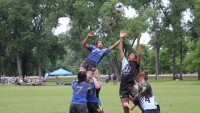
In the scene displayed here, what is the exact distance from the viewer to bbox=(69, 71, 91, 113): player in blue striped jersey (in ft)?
33.7

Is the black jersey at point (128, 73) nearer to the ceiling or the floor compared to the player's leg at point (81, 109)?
nearer to the ceiling

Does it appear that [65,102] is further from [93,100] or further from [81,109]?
[81,109]

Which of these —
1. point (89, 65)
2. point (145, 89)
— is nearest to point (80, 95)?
point (145, 89)

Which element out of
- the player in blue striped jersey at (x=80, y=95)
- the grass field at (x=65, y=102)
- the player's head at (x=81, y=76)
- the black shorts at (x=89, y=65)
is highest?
the black shorts at (x=89, y=65)

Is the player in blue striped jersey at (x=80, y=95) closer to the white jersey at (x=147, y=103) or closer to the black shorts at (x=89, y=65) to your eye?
the white jersey at (x=147, y=103)

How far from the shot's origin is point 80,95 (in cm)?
1038

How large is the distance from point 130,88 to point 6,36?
7001 cm

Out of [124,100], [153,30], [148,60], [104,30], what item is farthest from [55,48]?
[124,100]

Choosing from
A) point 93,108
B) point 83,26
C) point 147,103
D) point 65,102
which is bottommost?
point 65,102

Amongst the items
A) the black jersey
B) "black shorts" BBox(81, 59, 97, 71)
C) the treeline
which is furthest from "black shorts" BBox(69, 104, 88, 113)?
the treeline

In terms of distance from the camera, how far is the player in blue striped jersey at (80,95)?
10281 mm

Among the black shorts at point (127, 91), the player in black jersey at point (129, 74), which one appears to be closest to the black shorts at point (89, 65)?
the player in black jersey at point (129, 74)

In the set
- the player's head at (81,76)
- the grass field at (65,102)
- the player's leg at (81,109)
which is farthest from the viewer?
the grass field at (65,102)

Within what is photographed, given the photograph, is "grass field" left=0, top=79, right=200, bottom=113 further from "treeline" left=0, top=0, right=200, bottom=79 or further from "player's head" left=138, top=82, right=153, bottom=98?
"treeline" left=0, top=0, right=200, bottom=79
